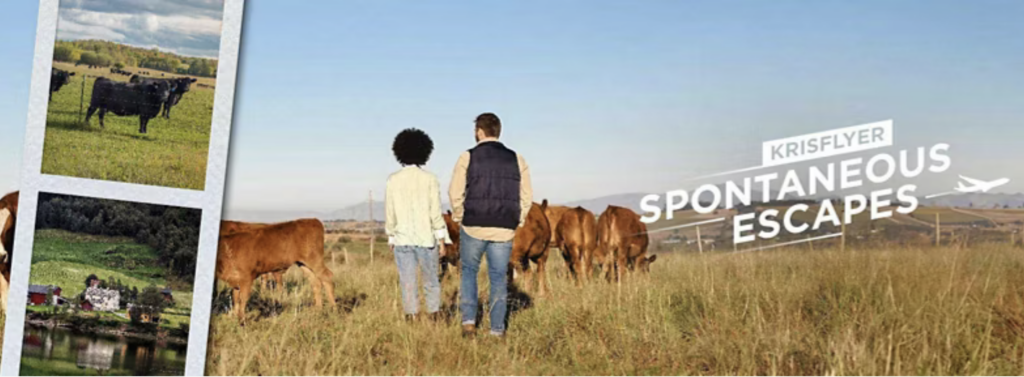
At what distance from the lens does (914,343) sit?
6547 millimetres

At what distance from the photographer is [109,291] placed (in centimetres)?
556

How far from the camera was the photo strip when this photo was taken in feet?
17.1

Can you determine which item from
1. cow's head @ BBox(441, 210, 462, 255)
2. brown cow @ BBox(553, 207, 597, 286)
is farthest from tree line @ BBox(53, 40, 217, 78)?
brown cow @ BBox(553, 207, 597, 286)

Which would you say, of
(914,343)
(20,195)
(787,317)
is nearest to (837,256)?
(787,317)

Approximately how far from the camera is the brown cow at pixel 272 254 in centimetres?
909

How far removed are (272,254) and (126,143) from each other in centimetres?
419

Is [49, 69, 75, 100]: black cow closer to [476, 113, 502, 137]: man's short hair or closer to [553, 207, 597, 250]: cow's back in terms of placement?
[476, 113, 502, 137]: man's short hair

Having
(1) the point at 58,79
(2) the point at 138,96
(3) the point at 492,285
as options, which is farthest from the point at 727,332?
(1) the point at 58,79

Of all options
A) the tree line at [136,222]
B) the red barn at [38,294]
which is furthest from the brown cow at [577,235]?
the red barn at [38,294]

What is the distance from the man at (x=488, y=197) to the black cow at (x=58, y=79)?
280 centimetres

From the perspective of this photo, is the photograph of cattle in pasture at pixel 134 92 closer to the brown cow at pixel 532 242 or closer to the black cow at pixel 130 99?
the black cow at pixel 130 99

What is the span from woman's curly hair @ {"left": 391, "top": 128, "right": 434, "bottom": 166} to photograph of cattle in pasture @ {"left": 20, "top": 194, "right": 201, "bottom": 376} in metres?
2.46

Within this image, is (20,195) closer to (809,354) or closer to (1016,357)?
(809,354)

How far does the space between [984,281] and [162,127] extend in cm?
669
